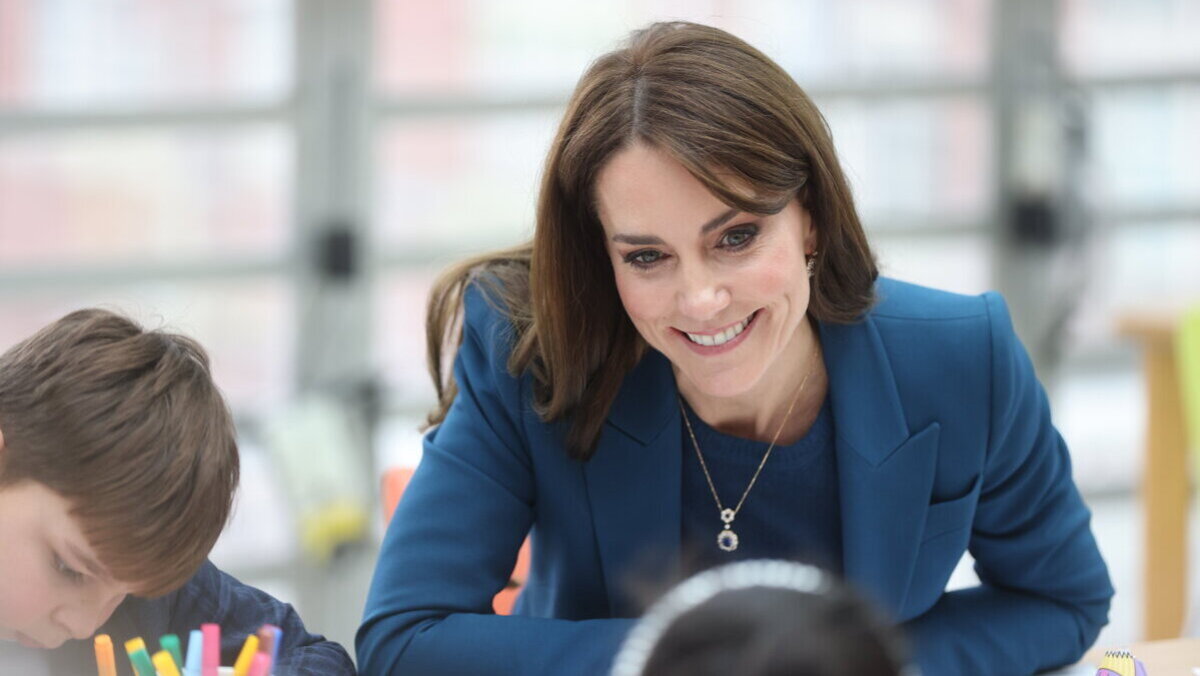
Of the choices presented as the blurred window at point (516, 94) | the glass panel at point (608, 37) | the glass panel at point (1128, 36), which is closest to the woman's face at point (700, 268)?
the blurred window at point (516, 94)

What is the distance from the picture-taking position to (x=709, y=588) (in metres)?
0.73

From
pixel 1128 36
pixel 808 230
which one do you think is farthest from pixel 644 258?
pixel 1128 36

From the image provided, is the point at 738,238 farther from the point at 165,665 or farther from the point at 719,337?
the point at 165,665

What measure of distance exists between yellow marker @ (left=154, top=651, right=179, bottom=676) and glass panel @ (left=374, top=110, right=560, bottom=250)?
2623 millimetres

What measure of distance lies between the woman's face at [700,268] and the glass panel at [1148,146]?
3318 mm

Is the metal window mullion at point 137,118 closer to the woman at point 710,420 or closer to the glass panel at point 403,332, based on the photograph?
the glass panel at point 403,332

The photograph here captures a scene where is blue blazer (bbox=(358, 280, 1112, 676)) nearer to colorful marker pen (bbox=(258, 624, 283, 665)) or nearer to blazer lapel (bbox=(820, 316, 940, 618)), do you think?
blazer lapel (bbox=(820, 316, 940, 618))

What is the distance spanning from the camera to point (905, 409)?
1474 mm

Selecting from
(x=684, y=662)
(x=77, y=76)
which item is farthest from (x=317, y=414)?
(x=684, y=662)

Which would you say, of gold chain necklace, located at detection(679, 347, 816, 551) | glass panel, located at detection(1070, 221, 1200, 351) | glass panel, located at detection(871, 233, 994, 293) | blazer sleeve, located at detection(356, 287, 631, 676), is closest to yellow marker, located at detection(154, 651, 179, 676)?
blazer sleeve, located at detection(356, 287, 631, 676)

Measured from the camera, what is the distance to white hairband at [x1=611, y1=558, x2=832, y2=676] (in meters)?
0.72

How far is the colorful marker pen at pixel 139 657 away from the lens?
3.41 feet

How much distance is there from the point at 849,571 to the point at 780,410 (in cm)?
20

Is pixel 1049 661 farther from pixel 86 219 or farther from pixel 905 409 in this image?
pixel 86 219
